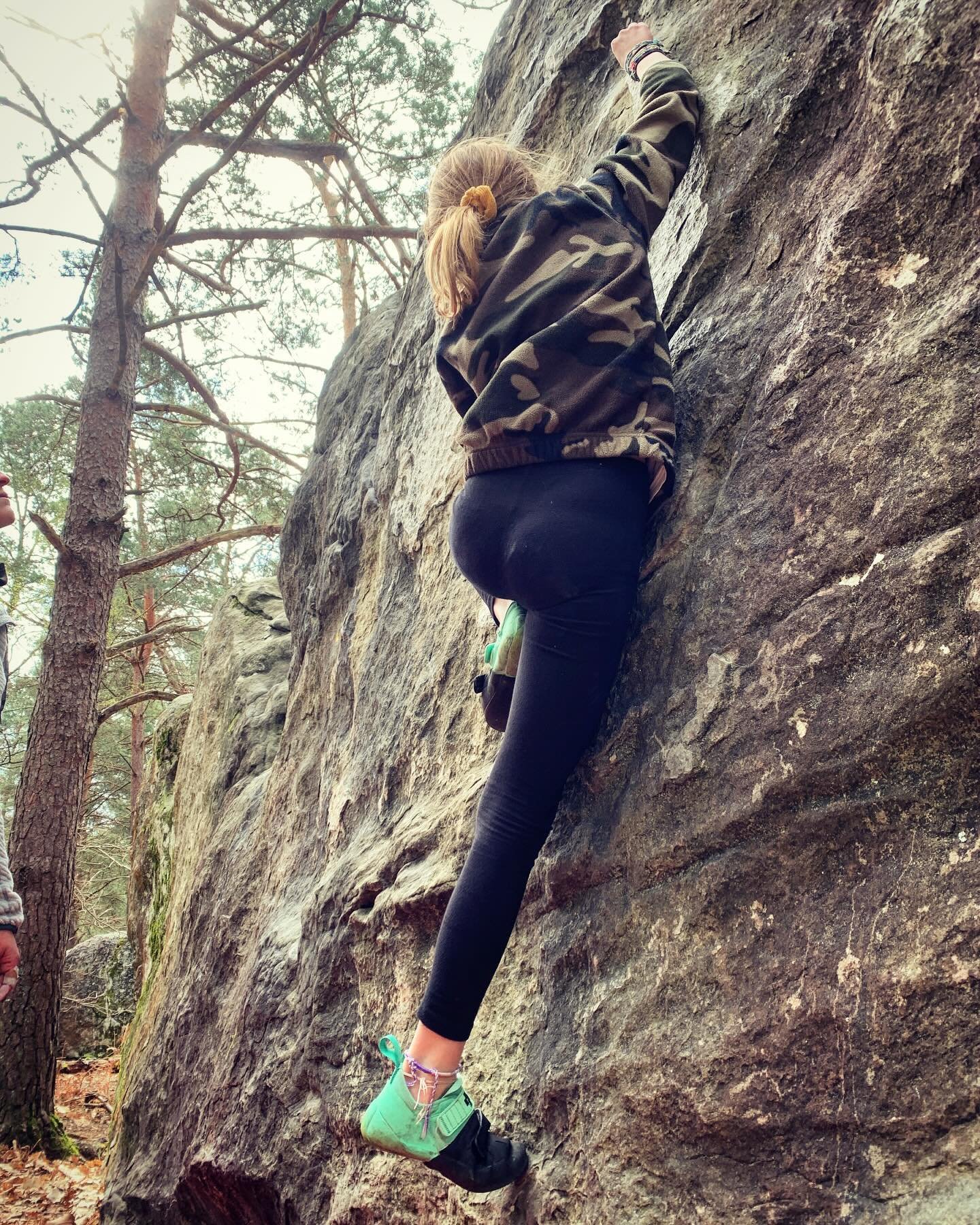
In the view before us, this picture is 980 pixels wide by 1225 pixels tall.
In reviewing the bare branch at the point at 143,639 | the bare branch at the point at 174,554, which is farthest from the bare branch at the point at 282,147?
the bare branch at the point at 143,639

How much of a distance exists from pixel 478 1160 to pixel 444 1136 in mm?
141

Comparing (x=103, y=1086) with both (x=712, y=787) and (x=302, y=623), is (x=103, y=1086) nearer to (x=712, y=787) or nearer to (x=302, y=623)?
(x=302, y=623)

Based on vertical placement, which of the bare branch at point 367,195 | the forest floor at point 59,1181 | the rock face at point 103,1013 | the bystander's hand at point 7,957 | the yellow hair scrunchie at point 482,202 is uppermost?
the bare branch at point 367,195

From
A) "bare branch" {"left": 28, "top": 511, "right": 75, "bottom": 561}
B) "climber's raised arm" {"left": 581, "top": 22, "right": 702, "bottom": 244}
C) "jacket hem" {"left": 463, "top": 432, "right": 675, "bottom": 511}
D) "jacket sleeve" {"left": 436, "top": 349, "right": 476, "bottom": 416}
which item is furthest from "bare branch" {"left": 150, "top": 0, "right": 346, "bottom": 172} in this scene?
"jacket hem" {"left": 463, "top": 432, "right": 675, "bottom": 511}

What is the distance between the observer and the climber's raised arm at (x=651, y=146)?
232 centimetres

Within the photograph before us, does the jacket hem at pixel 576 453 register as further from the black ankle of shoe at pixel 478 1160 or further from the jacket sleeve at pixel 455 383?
the black ankle of shoe at pixel 478 1160

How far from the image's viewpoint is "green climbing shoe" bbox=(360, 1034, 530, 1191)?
1.88m

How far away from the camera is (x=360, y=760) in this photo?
12.3ft

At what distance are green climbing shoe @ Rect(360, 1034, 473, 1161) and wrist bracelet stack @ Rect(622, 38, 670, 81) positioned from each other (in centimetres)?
295

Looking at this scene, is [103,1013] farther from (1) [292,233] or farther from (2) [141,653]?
(1) [292,233]

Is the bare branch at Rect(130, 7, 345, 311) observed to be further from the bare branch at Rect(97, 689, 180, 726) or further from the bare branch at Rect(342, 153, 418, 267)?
the bare branch at Rect(97, 689, 180, 726)

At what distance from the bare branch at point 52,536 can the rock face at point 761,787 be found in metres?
3.53

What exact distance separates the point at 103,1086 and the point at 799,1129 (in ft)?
28.6

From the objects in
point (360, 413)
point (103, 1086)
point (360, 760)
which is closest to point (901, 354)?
point (360, 760)
